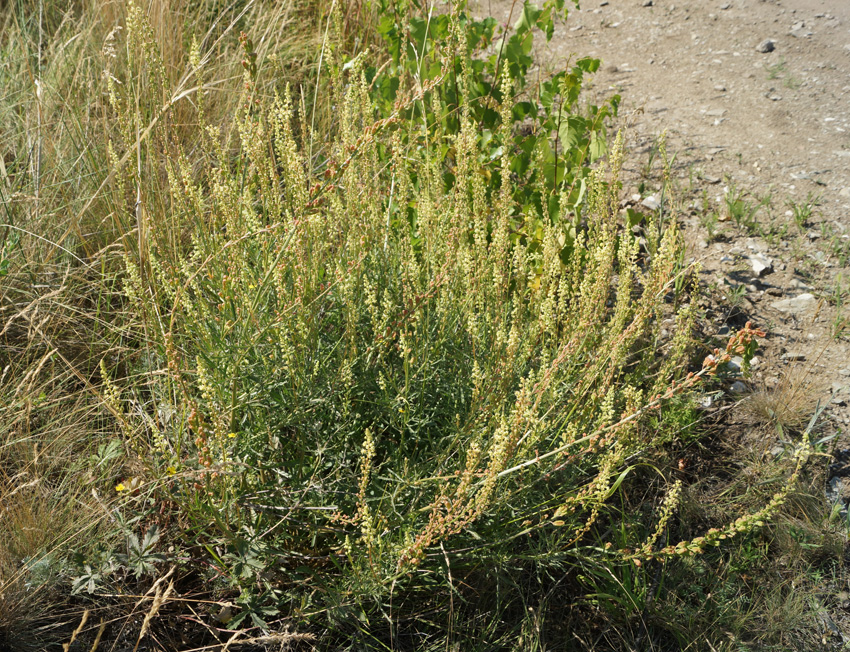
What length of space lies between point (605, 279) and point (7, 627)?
6.58 feet

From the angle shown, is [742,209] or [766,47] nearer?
[742,209]

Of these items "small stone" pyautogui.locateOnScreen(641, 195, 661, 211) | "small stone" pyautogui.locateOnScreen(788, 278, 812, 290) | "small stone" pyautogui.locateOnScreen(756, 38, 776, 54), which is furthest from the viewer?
"small stone" pyautogui.locateOnScreen(756, 38, 776, 54)

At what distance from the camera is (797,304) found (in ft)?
10.6

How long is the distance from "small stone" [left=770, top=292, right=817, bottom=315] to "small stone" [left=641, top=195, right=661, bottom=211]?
78 cm

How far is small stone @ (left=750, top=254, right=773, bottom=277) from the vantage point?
3.37 m

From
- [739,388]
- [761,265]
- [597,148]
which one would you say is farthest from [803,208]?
[597,148]

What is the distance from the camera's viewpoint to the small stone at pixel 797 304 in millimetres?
3209

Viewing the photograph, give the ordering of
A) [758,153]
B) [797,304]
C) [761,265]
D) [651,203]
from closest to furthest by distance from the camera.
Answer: [797,304]
[761,265]
[651,203]
[758,153]

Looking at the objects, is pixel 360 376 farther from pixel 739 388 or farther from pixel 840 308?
pixel 840 308

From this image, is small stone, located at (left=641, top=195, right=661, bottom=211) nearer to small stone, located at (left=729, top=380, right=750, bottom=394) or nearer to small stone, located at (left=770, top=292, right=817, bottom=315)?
small stone, located at (left=770, top=292, right=817, bottom=315)

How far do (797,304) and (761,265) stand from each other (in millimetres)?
261

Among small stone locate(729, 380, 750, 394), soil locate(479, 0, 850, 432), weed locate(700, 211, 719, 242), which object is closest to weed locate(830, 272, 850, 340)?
soil locate(479, 0, 850, 432)

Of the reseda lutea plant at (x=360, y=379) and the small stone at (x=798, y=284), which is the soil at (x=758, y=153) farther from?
the reseda lutea plant at (x=360, y=379)

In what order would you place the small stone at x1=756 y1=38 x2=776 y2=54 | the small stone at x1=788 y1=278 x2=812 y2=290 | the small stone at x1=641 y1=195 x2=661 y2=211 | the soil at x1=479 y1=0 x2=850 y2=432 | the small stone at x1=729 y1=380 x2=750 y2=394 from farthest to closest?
1. the small stone at x1=756 y1=38 x2=776 y2=54
2. the small stone at x1=641 y1=195 x2=661 y2=211
3. the small stone at x1=788 y1=278 x2=812 y2=290
4. the soil at x1=479 y1=0 x2=850 y2=432
5. the small stone at x1=729 y1=380 x2=750 y2=394
